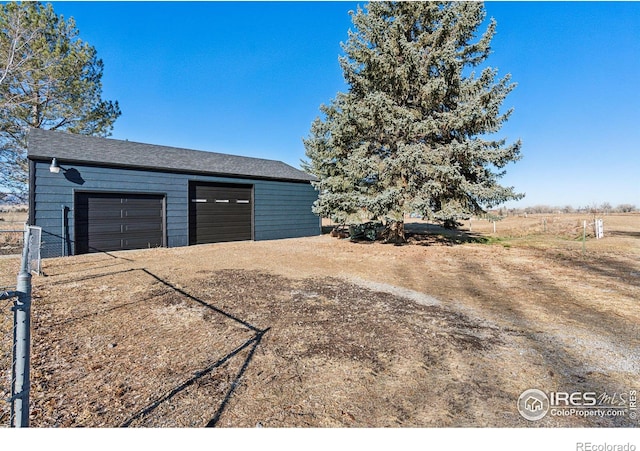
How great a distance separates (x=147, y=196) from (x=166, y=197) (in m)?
0.60

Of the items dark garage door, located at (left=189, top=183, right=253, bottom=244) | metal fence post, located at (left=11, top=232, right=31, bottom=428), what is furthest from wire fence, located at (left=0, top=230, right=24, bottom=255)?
metal fence post, located at (left=11, top=232, right=31, bottom=428)

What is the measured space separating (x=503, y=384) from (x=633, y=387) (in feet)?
3.28

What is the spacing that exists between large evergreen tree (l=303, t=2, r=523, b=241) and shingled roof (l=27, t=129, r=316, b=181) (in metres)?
4.30

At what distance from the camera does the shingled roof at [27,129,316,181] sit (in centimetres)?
862

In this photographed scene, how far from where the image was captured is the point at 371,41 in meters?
11.2

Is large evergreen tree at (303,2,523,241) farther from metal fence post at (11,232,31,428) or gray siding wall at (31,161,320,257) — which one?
metal fence post at (11,232,31,428)

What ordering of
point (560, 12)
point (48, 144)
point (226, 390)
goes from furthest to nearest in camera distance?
1. point (48, 144)
2. point (560, 12)
3. point (226, 390)

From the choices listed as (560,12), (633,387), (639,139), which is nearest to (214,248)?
(633,387)

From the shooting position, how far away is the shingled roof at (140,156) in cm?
862

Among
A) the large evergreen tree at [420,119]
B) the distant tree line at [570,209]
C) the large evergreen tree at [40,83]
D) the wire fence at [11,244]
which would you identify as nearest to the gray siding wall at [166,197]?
the wire fence at [11,244]

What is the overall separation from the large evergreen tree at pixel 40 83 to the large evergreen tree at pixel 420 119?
1318 centimetres

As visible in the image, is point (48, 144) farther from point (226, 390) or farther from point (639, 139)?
point (639, 139)

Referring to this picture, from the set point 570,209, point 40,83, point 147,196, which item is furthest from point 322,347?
point 570,209

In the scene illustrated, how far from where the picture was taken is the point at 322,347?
2859 millimetres
